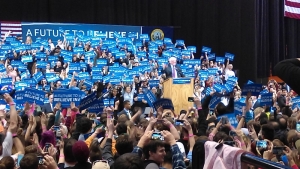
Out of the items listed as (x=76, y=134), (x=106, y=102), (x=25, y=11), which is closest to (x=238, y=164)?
(x=76, y=134)

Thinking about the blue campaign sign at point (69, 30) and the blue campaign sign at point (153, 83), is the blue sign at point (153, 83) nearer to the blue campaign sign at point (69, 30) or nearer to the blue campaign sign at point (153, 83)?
the blue campaign sign at point (153, 83)

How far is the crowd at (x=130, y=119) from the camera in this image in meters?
3.34

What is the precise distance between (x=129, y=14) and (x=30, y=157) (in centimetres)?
1815

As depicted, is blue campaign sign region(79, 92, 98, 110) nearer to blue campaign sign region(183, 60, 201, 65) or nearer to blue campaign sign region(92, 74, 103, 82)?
blue campaign sign region(92, 74, 103, 82)

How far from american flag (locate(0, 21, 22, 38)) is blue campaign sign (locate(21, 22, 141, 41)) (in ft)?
0.56

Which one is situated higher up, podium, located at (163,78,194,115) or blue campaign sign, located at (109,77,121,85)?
blue campaign sign, located at (109,77,121,85)

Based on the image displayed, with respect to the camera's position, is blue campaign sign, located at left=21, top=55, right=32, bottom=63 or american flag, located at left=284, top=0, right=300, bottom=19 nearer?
blue campaign sign, located at left=21, top=55, right=32, bottom=63

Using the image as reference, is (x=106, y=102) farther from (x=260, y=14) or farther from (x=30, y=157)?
(x=260, y=14)

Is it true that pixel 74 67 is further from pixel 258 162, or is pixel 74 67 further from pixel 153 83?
pixel 258 162

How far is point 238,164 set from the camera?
1863 millimetres

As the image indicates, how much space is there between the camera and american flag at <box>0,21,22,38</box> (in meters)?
17.5

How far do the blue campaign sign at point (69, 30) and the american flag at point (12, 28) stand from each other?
0.17 meters

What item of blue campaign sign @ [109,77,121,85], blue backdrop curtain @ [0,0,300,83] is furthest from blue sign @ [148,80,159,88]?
blue backdrop curtain @ [0,0,300,83]

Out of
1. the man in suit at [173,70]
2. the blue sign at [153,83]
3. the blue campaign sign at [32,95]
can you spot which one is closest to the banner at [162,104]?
the blue campaign sign at [32,95]
